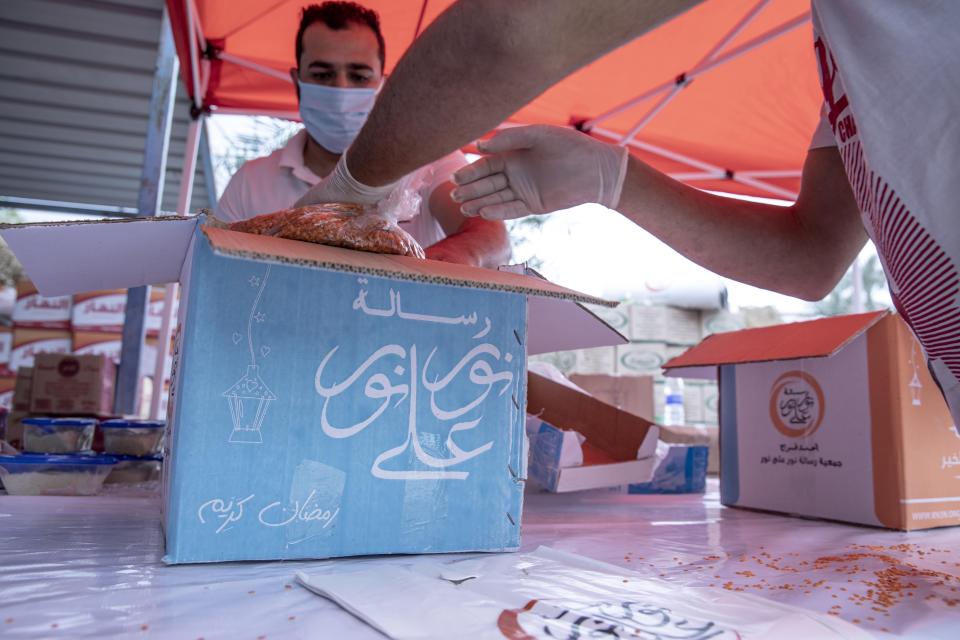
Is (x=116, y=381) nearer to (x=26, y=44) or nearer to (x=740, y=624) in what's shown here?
(x=26, y=44)

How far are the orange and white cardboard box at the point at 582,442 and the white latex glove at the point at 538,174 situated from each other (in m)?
0.57

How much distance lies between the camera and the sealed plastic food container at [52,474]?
125 centimetres

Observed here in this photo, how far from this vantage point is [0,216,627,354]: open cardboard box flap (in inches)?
25.8

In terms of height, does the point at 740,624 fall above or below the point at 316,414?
below

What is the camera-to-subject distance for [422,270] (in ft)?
2.30

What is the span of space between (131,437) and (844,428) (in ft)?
Answer: 5.15

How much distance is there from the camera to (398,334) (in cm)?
79

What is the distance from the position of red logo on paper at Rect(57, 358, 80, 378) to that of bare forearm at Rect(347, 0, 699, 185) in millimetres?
3275

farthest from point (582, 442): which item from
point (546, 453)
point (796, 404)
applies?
point (796, 404)

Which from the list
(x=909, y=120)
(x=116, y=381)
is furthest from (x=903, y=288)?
(x=116, y=381)

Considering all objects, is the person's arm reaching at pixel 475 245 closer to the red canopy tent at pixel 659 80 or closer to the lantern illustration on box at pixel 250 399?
the lantern illustration on box at pixel 250 399

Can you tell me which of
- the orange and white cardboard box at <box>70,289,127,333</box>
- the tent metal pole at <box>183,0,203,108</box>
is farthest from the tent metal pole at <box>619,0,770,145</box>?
the orange and white cardboard box at <box>70,289,127,333</box>

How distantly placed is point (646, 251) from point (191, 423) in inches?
248

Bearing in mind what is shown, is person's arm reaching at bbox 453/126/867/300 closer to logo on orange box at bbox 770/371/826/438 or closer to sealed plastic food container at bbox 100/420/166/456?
logo on orange box at bbox 770/371/826/438
